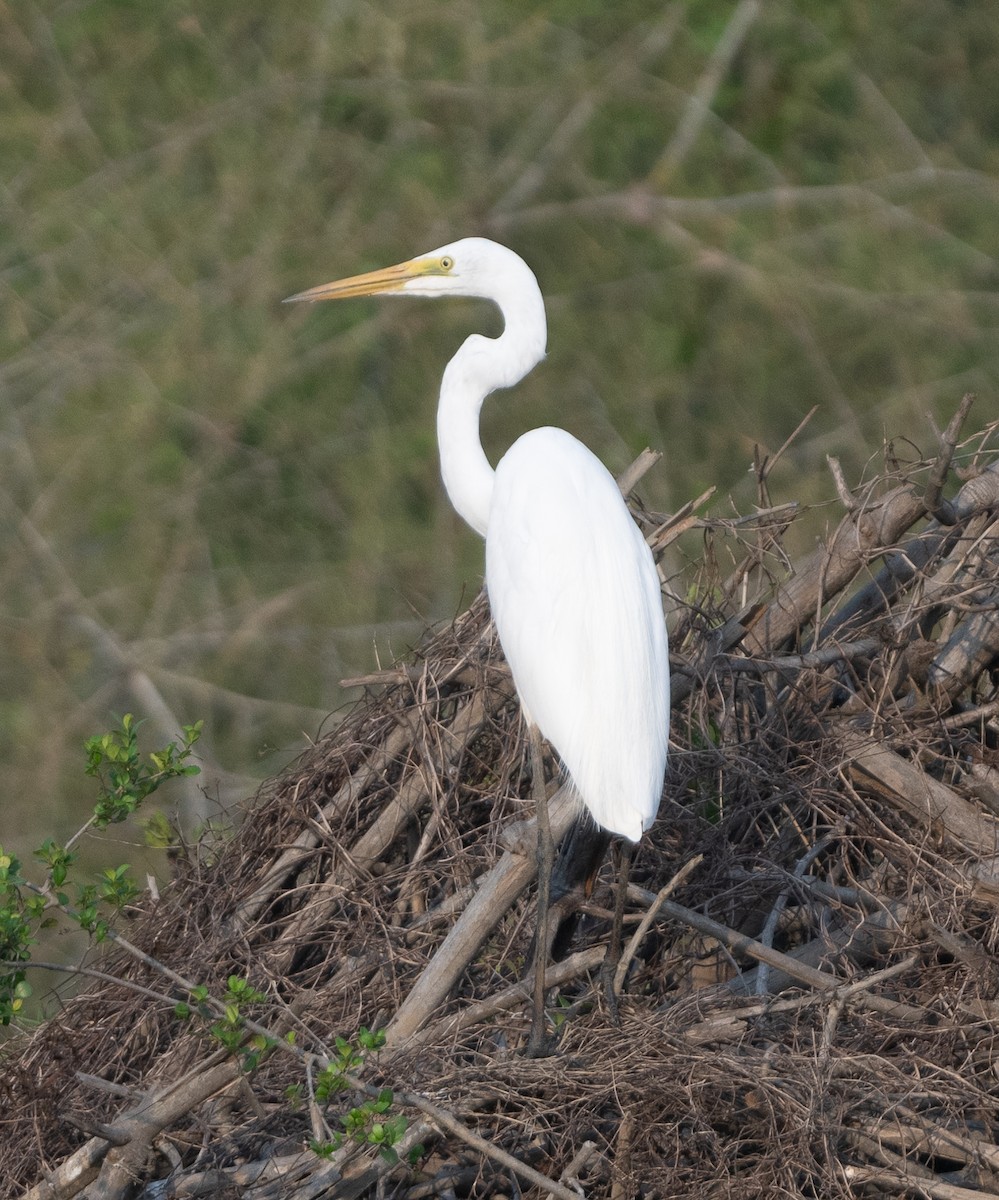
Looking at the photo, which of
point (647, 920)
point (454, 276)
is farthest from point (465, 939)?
point (454, 276)

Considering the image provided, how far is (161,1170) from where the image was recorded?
2006 millimetres

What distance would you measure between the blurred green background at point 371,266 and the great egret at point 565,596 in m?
1.79

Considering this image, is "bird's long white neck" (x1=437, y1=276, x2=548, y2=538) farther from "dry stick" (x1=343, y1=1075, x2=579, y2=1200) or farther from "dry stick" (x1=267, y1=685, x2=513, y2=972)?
"dry stick" (x1=343, y1=1075, x2=579, y2=1200)

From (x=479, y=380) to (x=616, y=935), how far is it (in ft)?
3.01

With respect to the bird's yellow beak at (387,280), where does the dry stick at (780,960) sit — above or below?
below

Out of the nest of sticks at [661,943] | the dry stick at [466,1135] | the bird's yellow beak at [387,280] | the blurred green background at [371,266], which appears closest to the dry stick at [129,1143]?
the nest of sticks at [661,943]

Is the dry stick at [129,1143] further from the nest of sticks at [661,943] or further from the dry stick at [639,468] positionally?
the dry stick at [639,468]

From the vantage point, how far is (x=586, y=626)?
Answer: 7.79 feet

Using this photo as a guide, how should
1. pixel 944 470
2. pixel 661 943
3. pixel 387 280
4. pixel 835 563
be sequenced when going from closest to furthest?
pixel 944 470 → pixel 661 943 → pixel 835 563 → pixel 387 280

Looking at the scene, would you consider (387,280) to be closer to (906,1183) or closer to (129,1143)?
(129,1143)

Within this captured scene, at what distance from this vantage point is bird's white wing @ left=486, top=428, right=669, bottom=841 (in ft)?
7.39

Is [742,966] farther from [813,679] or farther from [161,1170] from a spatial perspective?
[161,1170]

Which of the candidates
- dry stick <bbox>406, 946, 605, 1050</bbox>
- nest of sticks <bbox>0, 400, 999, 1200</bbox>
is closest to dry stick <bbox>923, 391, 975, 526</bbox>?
nest of sticks <bbox>0, 400, 999, 1200</bbox>

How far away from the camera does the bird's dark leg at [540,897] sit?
2.17 metres
